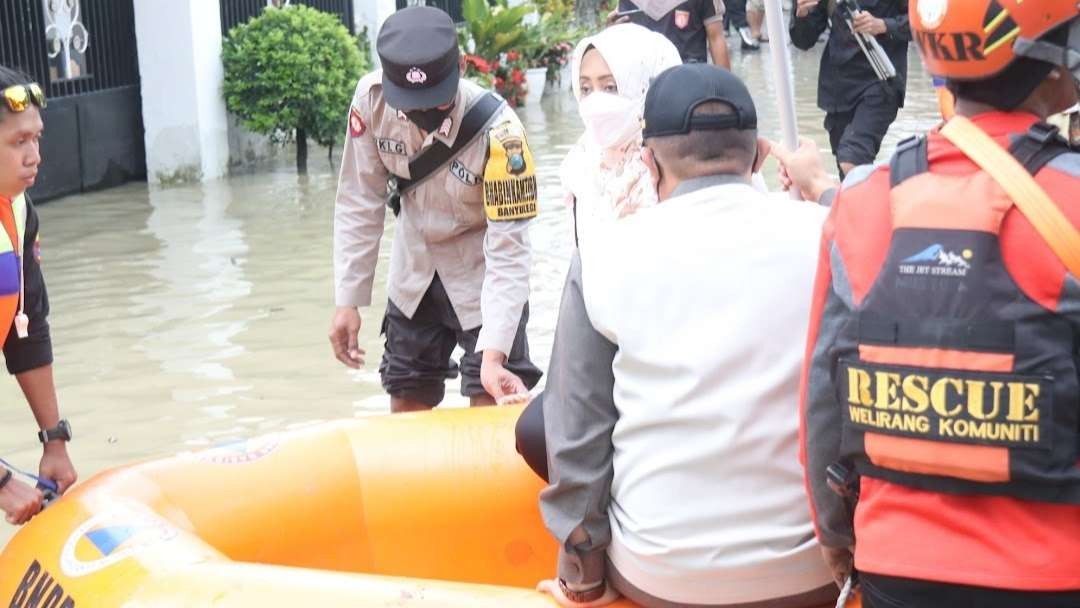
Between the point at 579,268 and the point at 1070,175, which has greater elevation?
the point at 1070,175

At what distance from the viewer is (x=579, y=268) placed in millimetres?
2775

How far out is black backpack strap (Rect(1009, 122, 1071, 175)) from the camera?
211 centimetres

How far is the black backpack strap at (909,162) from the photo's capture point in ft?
7.22

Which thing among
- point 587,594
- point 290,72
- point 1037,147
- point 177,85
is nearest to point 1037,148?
point 1037,147

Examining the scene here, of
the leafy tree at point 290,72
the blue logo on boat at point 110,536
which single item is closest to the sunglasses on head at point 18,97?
the blue logo on boat at point 110,536

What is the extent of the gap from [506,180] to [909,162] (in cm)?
218

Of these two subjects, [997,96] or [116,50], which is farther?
[116,50]

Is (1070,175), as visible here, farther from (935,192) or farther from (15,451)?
(15,451)

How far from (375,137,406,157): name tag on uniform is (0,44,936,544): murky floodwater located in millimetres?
1738

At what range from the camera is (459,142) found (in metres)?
4.34

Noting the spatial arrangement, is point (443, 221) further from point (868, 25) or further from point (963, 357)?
point (868, 25)

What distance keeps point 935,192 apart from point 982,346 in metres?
0.22

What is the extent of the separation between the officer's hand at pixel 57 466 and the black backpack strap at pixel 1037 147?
96.9 inches

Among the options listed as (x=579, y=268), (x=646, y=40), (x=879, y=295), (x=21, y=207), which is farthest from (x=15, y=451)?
(x=879, y=295)
